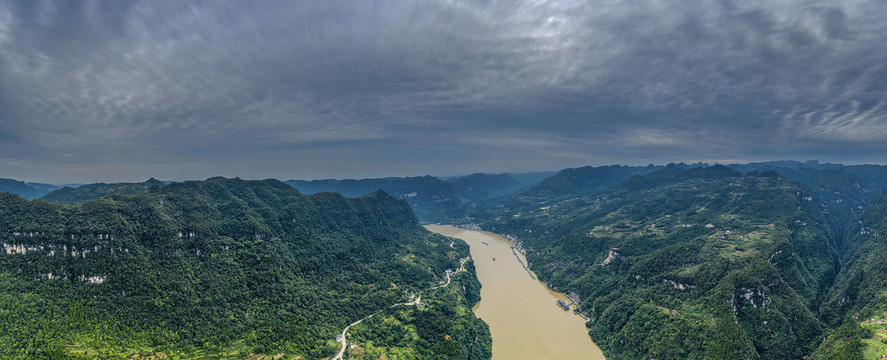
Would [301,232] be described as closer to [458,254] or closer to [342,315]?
[342,315]

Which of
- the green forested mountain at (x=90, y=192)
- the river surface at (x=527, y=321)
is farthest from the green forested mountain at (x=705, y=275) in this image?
the green forested mountain at (x=90, y=192)

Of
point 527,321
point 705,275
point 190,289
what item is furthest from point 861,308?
point 190,289

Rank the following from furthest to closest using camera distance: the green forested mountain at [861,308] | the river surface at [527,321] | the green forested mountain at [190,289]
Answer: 1. the river surface at [527,321]
2. the green forested mountain at [861,308]
3. the green forested mountain at [190,289]

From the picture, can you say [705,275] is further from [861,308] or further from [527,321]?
[527,321]

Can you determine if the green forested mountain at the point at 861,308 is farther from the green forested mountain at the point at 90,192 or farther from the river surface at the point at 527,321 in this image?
the green forested mountain at the point at 90,192

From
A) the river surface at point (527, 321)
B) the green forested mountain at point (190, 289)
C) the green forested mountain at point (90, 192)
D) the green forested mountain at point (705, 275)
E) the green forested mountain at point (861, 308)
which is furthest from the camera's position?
the green forested mountain at point (90, 192)

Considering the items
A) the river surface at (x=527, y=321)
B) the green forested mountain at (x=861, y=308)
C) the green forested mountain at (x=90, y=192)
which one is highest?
the green forested mountain at (x=90, y=192)

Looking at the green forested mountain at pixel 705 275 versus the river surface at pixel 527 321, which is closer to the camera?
the green forested mountain at pixel 705 275

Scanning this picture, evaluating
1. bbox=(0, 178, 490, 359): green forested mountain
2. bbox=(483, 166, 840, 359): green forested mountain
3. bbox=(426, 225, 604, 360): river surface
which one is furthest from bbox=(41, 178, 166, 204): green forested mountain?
bbox=(483, 166, 840, 359): green forested mountain
